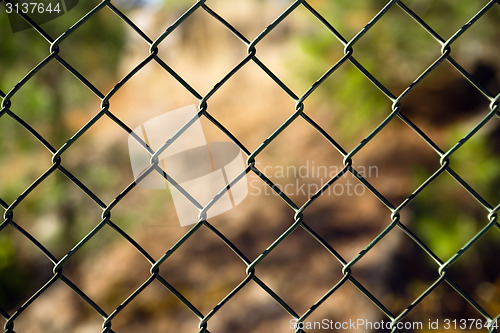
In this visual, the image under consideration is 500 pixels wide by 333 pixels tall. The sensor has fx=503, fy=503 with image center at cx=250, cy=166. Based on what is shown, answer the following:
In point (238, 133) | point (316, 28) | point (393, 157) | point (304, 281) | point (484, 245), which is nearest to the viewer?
point (484, 245)

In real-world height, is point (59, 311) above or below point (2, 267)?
below

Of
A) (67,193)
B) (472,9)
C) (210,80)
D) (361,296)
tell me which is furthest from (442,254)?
(210,80)

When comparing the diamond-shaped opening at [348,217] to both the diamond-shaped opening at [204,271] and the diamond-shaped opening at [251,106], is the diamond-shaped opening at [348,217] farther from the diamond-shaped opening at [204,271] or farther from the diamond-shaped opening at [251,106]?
the diamond-shaped opening at [251,106]

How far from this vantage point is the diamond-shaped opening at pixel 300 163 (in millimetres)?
4332

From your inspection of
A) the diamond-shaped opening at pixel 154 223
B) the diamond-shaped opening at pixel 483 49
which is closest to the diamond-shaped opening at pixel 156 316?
the diamond-shaped opening at pixel 154 223

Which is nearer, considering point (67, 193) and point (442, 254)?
point (442, 254)

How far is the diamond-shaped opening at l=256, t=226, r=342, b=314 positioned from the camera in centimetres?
314

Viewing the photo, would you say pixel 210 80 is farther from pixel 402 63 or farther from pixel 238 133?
pixel 402 63

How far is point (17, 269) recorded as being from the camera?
326 centimetres

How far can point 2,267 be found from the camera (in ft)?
10.2

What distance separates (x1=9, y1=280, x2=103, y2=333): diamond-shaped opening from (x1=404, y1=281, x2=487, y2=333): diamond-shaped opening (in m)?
1.84

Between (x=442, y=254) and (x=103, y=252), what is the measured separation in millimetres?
2531

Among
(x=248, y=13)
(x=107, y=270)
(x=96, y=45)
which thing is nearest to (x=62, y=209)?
(x=107, y=270)

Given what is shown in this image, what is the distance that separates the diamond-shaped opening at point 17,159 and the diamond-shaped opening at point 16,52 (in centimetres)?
20
